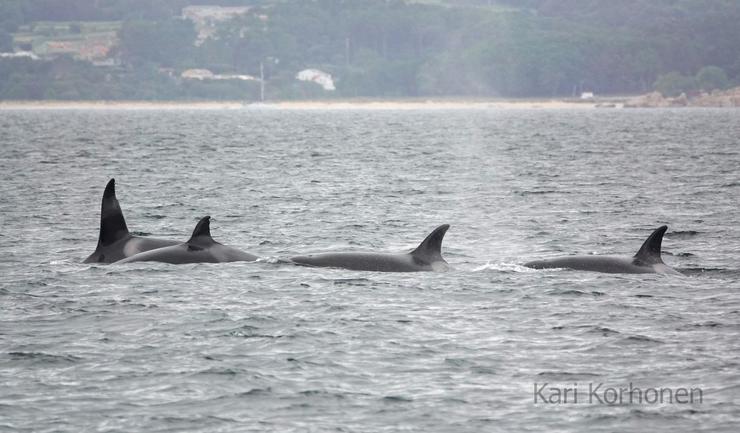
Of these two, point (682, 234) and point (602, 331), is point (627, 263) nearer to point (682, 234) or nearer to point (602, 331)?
point (602, 331)

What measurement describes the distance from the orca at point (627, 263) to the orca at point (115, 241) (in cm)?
765

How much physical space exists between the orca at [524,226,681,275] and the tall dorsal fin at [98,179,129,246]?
26.4ft

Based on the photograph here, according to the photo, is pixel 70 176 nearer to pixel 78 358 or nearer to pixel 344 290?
pixel 344 290

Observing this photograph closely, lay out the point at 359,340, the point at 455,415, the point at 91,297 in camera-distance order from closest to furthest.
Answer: the point at 455,415 < the point at 359,340 < the point at 91,297

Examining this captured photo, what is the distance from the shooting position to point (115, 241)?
25844mm

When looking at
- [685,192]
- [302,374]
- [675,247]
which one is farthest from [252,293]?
[685,192]

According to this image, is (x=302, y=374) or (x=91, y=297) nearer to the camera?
(x=302, y=374)

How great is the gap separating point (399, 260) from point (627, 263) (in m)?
4.22

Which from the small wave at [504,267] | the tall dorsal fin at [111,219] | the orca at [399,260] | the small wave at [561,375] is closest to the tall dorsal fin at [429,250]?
the orca at [399,260]

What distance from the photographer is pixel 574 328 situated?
64.7 feet

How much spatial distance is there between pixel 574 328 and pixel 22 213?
2169 cm

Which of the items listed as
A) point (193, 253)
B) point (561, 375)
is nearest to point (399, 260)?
point (193, 253)

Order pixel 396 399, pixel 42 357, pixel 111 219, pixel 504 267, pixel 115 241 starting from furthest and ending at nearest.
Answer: pixel 115 241 → pixel 504 267 → pixel 111 219 → pixel 42 357 → pixel 396 399

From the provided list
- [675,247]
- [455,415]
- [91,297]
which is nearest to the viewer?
[455,415]
